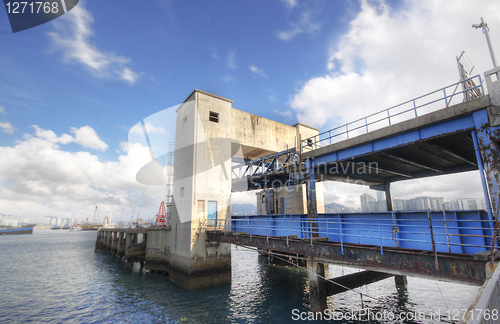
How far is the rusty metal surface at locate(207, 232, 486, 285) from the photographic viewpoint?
712 centimetres

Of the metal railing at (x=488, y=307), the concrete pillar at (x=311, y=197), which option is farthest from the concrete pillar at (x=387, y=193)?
the metal railing at (x=488, y=307)

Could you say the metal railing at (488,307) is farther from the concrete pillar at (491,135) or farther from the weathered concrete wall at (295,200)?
the weathered concrete wall at (295,200)

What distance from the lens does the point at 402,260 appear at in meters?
8.49

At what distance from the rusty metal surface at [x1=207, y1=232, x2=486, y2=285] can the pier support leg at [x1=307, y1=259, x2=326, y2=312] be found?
4.25ft

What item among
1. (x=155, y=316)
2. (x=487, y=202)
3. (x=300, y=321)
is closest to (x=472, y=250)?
(x=487, y=202)

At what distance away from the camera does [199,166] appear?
2116 centimetres

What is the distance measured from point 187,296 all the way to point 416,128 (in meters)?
17.1

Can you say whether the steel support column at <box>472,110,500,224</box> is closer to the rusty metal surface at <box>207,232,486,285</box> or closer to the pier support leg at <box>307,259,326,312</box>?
the rusty metal surface at <box>207,232,486,285</box>

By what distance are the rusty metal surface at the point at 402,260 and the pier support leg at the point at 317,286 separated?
Result: 1.30m

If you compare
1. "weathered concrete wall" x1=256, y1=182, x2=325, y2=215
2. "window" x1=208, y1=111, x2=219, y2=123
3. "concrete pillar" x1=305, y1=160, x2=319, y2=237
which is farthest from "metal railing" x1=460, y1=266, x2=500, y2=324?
"weathered concrete wall" x1=256, y1=182, x2=325, y2=215

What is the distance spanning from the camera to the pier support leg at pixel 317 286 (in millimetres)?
12234

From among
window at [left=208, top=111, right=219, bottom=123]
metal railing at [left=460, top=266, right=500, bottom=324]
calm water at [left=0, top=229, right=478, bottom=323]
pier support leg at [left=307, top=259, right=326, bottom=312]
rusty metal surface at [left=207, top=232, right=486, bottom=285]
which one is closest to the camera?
metal railing at [left=460, top=266, right=500, bottom=324]

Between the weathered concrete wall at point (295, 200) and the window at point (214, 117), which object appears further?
the weathered concrete wall at point (295, 200)

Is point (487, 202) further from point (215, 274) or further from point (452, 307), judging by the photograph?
point (215, 274)
